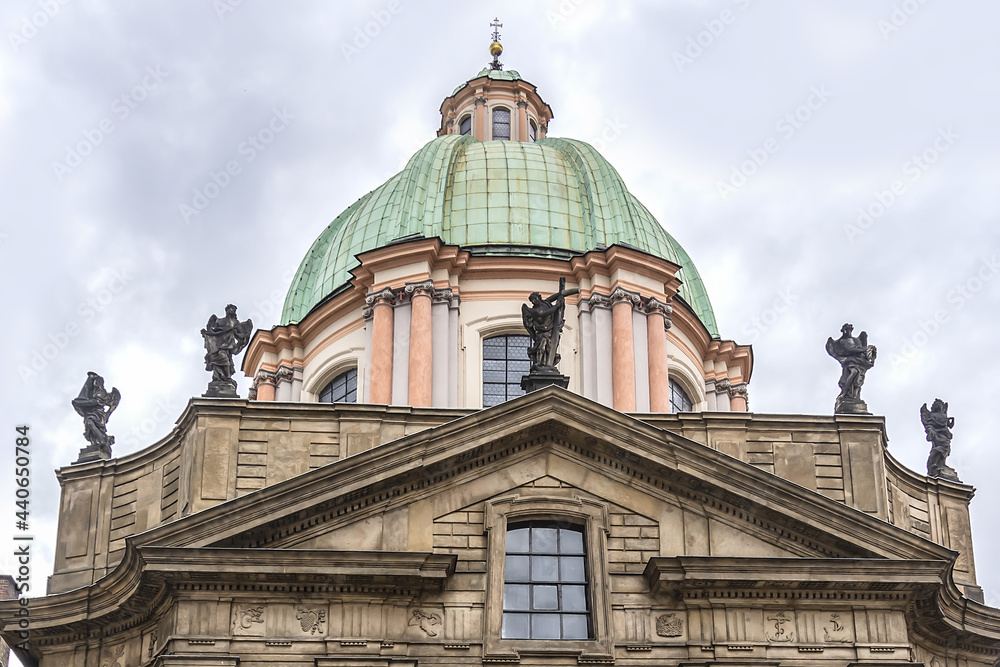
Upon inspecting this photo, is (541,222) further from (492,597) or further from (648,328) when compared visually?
(492,597)

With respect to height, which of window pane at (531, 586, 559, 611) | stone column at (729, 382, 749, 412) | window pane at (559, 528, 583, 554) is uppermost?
stone column at (729, 382, 749, 412)

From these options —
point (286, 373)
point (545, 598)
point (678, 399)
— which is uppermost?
point (286, 373)

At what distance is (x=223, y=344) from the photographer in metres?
31.2

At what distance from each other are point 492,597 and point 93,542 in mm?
8453

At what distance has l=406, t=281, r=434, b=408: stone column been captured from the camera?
122ft

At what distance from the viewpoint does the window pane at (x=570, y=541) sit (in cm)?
2904

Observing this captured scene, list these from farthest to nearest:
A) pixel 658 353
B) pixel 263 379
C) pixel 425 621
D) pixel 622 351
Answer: pixel 263 379 < pixel 658 353 < pixel 622 351 < pixel 425 621

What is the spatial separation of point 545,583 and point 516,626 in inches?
38.7

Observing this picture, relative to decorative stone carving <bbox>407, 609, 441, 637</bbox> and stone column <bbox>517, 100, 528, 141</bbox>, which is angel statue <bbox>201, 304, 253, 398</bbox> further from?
stone column <bbox>517, 100, 528, 141</bbox>

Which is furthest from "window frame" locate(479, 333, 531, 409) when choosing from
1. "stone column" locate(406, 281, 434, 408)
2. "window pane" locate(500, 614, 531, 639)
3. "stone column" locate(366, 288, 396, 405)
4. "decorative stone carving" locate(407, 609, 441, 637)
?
"decorative stone carving" locate(407, 609, 441, 637)

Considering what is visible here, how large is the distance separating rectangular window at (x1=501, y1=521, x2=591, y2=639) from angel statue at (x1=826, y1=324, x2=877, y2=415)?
6391mm

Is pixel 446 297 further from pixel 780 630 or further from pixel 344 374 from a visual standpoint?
pixel 780 630

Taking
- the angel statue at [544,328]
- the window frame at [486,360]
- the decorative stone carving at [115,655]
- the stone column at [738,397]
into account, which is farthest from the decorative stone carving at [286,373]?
the decorative stone carving at [115,655]

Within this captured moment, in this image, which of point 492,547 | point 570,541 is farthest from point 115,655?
point 570,541
